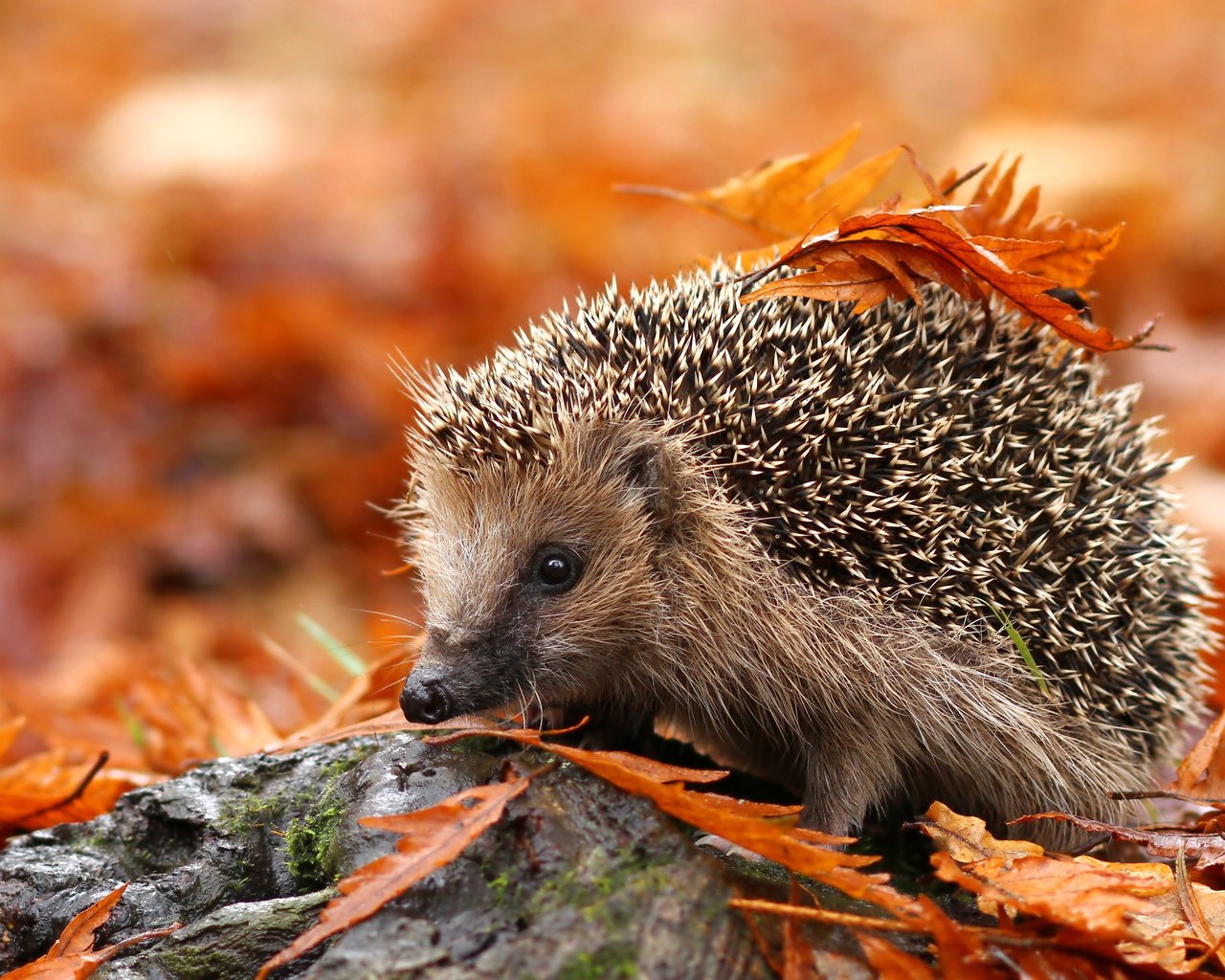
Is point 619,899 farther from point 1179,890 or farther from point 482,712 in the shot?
point 1179,890

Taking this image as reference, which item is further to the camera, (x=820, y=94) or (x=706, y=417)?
(x=820, y=94)

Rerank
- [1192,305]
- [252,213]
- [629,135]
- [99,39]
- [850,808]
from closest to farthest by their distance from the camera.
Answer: [850,808]
[1192,305]
[252,213]
[629,135]
[99,39]

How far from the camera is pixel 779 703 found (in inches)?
191

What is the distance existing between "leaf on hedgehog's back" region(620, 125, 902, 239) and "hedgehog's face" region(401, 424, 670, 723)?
1612 mm

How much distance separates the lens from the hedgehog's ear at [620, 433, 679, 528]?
15.8 feet

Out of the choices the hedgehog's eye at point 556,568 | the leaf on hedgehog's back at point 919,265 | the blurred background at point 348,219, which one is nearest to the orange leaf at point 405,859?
the hedgehog's eye at point 556,568

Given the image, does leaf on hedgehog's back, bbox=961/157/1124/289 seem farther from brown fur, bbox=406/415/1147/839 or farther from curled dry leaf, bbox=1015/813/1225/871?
curled dry leaf, bbox=1015/813/1225/871

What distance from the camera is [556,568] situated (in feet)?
16.4

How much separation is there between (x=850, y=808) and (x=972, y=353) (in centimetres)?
178

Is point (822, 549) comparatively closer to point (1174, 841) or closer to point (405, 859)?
point (1174, 841)

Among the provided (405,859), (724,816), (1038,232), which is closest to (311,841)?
(405,859)

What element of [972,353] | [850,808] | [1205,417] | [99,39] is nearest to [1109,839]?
[850,808]

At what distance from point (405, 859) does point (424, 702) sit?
976mm

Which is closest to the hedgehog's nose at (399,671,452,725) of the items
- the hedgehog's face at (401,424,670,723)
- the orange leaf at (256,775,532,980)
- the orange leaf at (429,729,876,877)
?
the hedgehog's face at (401,424,670,723)
